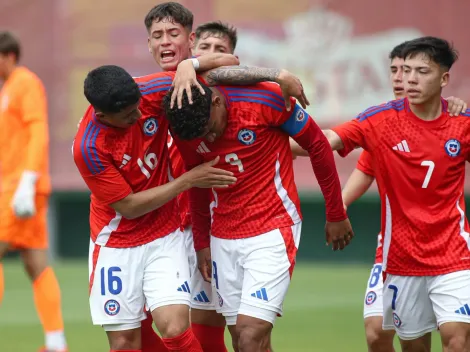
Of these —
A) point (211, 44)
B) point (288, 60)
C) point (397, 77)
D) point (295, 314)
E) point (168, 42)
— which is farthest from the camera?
point (288, 60)

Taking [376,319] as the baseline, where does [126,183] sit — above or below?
above

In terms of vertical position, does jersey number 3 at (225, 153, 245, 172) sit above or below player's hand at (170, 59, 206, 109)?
below

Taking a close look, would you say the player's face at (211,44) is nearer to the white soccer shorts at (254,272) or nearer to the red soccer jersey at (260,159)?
the red soccer jersey at (260,159)

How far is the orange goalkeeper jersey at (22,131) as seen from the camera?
8.47 meters

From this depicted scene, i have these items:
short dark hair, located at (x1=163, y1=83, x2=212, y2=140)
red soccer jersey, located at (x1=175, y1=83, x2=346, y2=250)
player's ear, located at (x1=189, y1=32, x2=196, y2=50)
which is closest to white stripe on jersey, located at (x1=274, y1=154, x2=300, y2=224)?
red soccer jersey, located at (x1=175, y1=83, x2=346, y2=250)

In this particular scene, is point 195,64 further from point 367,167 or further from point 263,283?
point 367,167

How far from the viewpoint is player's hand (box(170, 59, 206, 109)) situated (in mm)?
5395

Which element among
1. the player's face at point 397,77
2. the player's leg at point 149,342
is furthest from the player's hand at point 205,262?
the player's face at point 397,77

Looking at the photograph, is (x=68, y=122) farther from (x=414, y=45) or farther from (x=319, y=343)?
(x=414, y=45)

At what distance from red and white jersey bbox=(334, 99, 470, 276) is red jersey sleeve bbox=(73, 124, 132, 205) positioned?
1.42 m

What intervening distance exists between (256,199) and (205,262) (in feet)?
2.25

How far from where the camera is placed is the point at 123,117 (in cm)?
556

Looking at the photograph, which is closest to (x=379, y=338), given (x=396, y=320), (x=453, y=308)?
(x=396, y=320)

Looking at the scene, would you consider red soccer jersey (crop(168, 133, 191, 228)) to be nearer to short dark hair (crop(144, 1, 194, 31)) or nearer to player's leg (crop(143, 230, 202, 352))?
player's leg (crop(143, 230, 202, 352))
